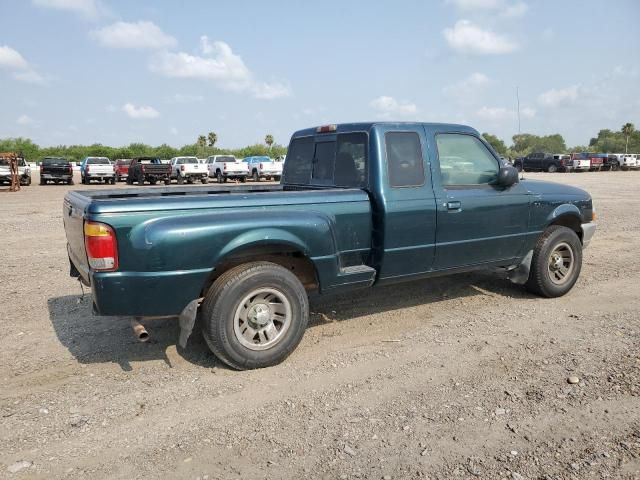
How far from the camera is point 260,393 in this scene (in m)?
3.63

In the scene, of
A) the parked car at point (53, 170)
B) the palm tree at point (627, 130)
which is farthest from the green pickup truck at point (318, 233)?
the palm tree at point (627, 130)

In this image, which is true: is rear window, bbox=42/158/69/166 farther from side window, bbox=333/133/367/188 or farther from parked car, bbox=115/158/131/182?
side window, bbox=333/133/367/188

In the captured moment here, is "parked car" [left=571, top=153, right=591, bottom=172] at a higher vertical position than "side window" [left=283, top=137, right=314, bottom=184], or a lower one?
higher

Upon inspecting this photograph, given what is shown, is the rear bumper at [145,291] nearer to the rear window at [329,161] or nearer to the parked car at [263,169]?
the rear window at [329,161]

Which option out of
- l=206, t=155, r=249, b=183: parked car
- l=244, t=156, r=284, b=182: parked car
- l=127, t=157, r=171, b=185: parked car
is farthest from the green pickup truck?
l=206, t=155, r=249, b=183: parked car

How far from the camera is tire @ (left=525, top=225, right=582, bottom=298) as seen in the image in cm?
564

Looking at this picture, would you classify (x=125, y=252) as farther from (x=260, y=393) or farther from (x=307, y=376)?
(x=307, y=376)

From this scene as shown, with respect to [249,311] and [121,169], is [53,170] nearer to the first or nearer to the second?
[121,169]

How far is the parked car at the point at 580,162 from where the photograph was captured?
133 feet

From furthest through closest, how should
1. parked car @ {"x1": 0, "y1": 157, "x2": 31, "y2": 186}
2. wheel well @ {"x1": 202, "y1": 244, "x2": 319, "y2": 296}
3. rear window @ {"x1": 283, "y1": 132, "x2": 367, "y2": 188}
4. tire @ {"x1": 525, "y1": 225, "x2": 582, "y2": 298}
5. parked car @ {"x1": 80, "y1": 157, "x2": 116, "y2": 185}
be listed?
parked car @ {"x1": 80, "y1": 157, "x2": 116, "y2": 185} → parked car @ {"x1": 0, "y1": 157, "x2": 31, "y2": 186} → tire @ {"x1": 525, "y1": 225, "x2": 582, "y2": 298} → rear window @ {"x1": 283, "y1": 132, "x2": 367, "y2": 188} → wheel well @ {"x1": 202, "y1": 244, "x2": 319, "y2": 296}

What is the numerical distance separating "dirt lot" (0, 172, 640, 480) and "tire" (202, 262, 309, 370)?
0.16 meters

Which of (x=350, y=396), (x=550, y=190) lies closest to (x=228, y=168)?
(x=550, y=190)

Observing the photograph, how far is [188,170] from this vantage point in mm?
29688

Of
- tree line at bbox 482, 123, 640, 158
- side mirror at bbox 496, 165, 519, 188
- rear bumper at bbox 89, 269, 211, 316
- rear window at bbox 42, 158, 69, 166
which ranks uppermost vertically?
tree line at bbox 482, 123, 640, 158
